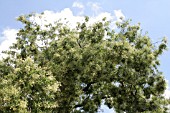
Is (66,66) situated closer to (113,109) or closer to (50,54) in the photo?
(50,54)

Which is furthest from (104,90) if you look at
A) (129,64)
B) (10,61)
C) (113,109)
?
(10,61)

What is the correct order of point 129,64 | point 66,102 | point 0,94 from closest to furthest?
point 0,94, point 129,64, point 66,102

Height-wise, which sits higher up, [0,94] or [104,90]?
[104,90]

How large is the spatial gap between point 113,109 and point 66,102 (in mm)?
4420

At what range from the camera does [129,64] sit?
102 ft

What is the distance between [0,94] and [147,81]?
13.3 metres

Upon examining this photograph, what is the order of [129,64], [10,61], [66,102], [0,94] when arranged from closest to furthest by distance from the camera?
[0,94] < [129,64] < [66,102] < [10,61]

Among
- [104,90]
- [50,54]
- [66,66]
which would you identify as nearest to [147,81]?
[104,90]

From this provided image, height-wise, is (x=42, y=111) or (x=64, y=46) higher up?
(x=64, y=46)

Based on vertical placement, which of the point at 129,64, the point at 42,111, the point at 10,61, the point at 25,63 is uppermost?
the point at 10,61

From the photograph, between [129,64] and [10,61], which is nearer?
[129,64]

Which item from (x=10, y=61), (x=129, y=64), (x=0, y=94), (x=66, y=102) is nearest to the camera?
(x=0, y=94)

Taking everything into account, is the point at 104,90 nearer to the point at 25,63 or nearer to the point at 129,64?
the point at 129,64

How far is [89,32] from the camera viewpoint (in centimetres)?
3519
